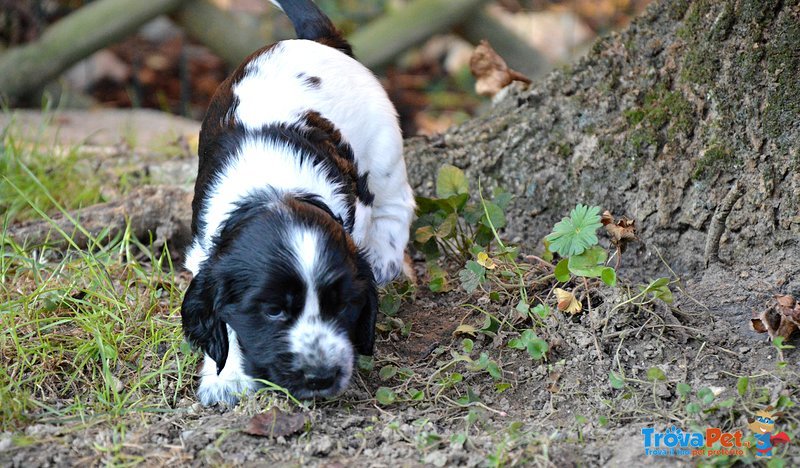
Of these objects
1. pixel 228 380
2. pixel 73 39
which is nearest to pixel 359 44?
pixel 73 39

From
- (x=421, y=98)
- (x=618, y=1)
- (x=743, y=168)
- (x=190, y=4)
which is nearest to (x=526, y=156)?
(x=743, y=168)

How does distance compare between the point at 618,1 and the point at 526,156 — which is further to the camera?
the point at 618,1

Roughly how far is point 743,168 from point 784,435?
122 centimetres

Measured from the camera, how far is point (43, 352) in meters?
3.44

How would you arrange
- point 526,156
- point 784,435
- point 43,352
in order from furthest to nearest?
point 526,156
point 43,352
point 784,435

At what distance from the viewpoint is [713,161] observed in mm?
3664

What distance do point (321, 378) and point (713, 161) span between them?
181 centimetres

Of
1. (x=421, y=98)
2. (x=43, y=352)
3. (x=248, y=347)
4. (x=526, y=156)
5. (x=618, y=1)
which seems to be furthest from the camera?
A: (x=618, y=1)

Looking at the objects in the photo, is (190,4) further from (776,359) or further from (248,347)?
(776,359)

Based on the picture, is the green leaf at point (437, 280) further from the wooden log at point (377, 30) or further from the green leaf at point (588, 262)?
the wooden log at point (377, 30)

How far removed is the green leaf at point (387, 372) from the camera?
132 inches

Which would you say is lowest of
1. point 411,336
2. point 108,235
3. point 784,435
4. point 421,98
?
point 421,98

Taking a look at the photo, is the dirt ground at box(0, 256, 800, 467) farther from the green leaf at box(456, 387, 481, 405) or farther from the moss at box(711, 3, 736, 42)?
the moss at box(711, 3, 736, 42)

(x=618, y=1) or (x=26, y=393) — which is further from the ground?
(x=618, y=1)
